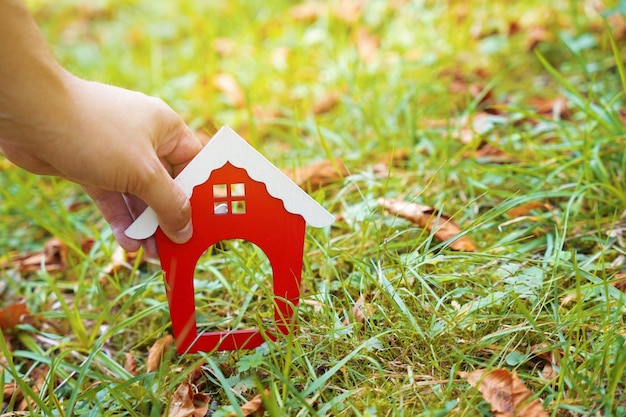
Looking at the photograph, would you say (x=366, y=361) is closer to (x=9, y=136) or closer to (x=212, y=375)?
(x=212, y=375)

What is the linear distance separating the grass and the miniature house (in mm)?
53

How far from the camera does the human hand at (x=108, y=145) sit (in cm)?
117

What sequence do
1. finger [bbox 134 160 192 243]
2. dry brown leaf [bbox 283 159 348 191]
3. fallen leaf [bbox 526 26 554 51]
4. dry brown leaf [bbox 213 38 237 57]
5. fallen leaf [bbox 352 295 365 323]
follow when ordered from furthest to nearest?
dry brown leaf [bbox 213 38 237 57], fallen leaf [bbox 526 26 554 51], dry brown leaf [bbox 283 159 348 191], fallen leaf [bbox 352 295 365 323], finger [bbox 134 160 192 243]

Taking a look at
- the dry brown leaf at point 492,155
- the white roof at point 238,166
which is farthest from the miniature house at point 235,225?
the dry brown leaf at point 492,155

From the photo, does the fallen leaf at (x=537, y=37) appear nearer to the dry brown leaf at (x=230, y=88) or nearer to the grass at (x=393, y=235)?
the grass at (x=393, y=235)

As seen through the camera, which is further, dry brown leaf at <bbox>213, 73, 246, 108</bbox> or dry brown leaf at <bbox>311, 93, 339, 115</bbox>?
dry brown leaf at <bbox>213, 73, 246, 108</bbox>

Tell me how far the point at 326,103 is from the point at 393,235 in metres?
1.21

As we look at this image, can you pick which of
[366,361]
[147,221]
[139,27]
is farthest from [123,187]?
[139,27]

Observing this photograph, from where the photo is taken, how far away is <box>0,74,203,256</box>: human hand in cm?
117

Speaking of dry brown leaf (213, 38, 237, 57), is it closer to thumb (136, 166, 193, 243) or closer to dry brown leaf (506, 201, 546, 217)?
dry brown leaf (506, 201, 546, 217)

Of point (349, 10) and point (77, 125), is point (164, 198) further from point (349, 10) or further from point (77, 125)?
point (349, 10)

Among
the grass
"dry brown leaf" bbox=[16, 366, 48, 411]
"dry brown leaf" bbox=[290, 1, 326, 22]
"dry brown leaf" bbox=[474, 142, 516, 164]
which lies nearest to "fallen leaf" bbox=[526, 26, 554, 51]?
the grass

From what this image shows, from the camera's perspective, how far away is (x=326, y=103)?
107 inches

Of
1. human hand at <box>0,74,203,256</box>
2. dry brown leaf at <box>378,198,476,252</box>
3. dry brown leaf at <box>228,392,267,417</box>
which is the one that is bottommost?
dry brown leaf at <box>228,392,267,417</box>
